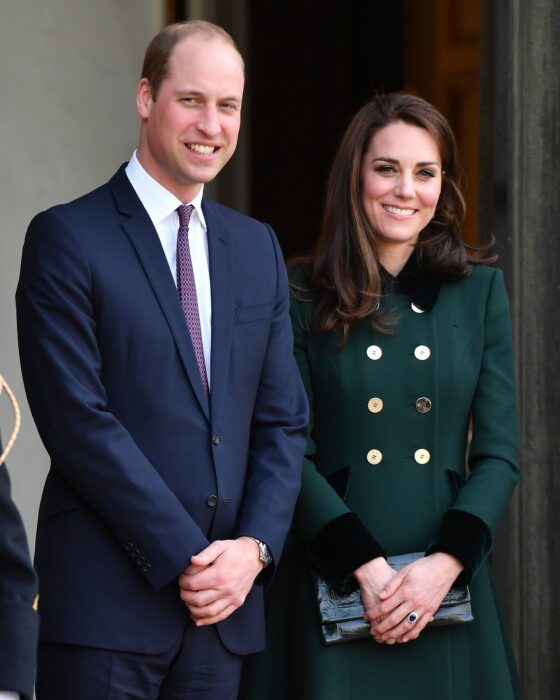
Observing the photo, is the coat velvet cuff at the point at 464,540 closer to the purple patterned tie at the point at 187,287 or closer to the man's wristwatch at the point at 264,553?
the man's wristwatch at the point at 264,553

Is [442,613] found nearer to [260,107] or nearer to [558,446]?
[558,446]

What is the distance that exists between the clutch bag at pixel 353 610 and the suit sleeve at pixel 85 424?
510 mm

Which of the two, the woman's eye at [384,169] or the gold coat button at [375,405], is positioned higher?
the woman's eye at [384,169]

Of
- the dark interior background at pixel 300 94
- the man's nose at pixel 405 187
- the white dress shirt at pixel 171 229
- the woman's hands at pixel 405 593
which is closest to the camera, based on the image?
the white dress shirt at pixel 171 229

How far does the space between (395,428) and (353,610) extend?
44 centimetres

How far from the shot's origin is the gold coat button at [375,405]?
11.2 feet

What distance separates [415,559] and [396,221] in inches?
31.7

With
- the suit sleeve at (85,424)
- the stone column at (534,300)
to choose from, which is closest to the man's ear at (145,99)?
the suit sleeve at (85,424)

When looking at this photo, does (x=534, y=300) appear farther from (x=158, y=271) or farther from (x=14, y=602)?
(x=14, y=602)

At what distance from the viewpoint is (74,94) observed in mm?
5254

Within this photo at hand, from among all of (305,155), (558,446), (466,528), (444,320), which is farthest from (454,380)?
(305,155)

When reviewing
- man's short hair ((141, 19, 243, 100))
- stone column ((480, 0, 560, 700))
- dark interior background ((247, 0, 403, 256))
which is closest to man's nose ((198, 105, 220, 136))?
man's short hair ((141, 19, 243, 100))

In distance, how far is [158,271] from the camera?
9.73 feet

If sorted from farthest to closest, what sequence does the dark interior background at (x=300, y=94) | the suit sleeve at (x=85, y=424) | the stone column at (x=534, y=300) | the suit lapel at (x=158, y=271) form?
the dark interior background at (x=300, y=94)
the stone column at (x=534, y=300)
the suit lapel at (x=158, y=271)
the suit sleeve at (x=85, y=424)
